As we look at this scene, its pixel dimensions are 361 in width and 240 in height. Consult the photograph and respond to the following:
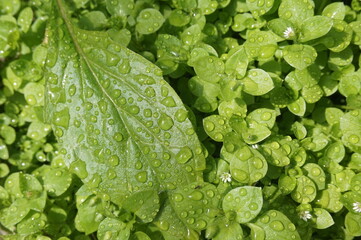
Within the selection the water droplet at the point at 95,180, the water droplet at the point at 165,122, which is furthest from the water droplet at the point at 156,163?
the water droplet at the point at 95,180

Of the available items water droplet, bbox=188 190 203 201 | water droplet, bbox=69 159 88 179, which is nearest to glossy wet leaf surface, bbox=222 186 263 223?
water droplet, bbox=188 190 203 201

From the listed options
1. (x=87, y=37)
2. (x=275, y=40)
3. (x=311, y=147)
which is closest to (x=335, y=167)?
(x=311, y=147)

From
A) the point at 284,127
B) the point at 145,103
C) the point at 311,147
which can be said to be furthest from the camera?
the point at 284,127

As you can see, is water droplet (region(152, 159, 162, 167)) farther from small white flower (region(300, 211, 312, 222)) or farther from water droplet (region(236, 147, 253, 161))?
small white flower (region(300, 211, 312, 222))

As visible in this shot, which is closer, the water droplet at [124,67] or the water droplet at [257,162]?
the water droplet at [257,162]

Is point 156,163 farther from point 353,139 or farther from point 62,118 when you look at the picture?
point 353,139

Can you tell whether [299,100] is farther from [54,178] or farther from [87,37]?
[54,178]

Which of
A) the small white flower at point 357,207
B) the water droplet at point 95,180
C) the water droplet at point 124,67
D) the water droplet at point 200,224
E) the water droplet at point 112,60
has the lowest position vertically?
the small white flower at point 357,207

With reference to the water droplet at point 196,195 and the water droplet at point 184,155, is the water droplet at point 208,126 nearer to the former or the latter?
the water droplet at point 184,155
